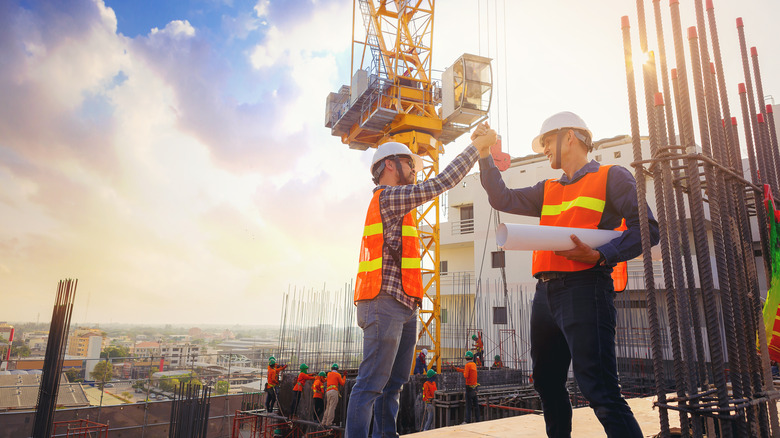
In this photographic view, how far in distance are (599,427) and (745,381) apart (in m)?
1.74

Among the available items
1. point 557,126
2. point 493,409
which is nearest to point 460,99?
point 493,409

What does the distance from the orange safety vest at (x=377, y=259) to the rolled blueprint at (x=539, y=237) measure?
2.34 ft

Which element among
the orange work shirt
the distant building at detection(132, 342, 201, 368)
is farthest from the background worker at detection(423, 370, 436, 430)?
the distant building at detection(132, 342, 201, 368)

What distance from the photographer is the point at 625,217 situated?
1987 mm

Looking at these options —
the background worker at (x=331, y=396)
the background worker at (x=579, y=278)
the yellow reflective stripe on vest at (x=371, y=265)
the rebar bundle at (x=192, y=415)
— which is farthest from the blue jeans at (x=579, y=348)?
the rebar bundle at (x=192, y=415)

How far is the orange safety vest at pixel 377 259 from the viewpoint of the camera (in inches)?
95.2

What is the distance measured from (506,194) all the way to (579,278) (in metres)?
0.66

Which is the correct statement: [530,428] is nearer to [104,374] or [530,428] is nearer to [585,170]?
[585,170]

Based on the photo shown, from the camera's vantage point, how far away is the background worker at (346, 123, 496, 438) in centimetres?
227

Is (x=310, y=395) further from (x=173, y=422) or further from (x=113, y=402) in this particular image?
(x=113, y=402)

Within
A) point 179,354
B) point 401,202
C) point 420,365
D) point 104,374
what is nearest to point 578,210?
point 401,202

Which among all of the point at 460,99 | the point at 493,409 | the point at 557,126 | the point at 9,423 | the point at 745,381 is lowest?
the point at 9,423

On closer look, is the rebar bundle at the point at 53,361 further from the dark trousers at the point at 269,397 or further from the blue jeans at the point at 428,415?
the blue jeans at the point at 428,415

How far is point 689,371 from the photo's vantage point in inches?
72.4
